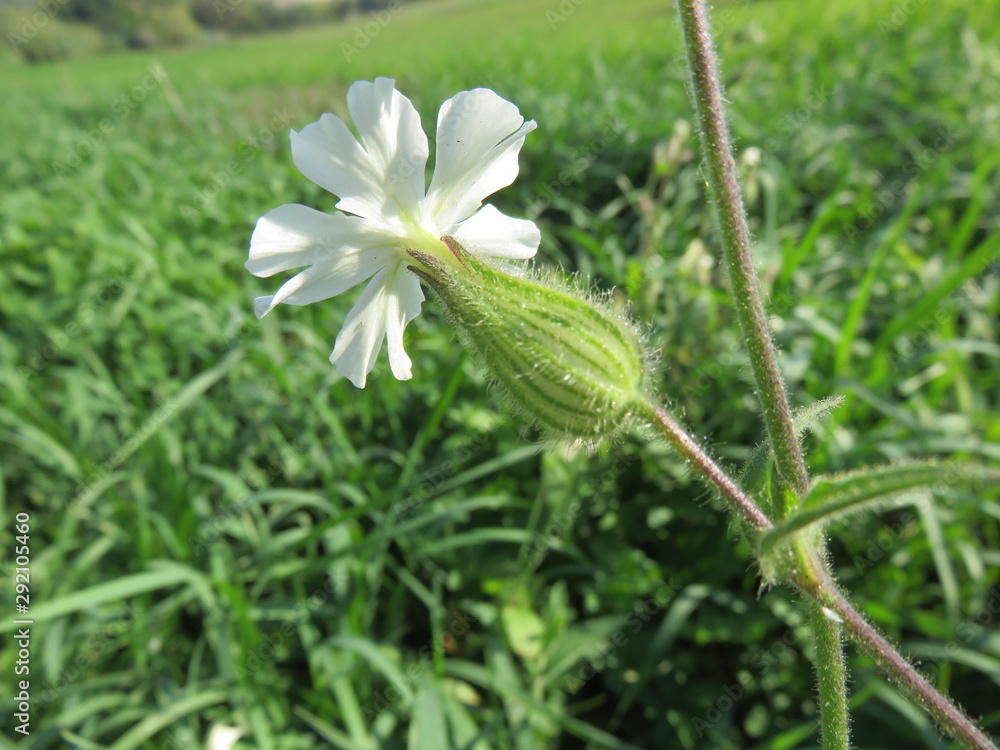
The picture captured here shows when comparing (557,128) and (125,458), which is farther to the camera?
(557,128)

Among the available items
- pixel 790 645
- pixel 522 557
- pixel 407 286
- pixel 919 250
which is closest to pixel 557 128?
pixel 919 250

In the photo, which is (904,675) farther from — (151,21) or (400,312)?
(151,21)

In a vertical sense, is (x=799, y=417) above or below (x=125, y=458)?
below

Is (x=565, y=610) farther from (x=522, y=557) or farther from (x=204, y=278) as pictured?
(x=204, y=278)

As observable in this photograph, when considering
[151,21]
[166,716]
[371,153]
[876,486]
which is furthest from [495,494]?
[151,21]

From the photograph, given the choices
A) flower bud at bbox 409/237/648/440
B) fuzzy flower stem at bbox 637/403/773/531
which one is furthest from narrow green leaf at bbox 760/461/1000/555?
flower bud at bbox 409/237/648/440

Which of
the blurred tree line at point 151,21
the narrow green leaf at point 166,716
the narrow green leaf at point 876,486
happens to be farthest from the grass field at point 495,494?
the blurred tree line at point 151,21

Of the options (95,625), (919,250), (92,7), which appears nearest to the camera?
(95,625)
